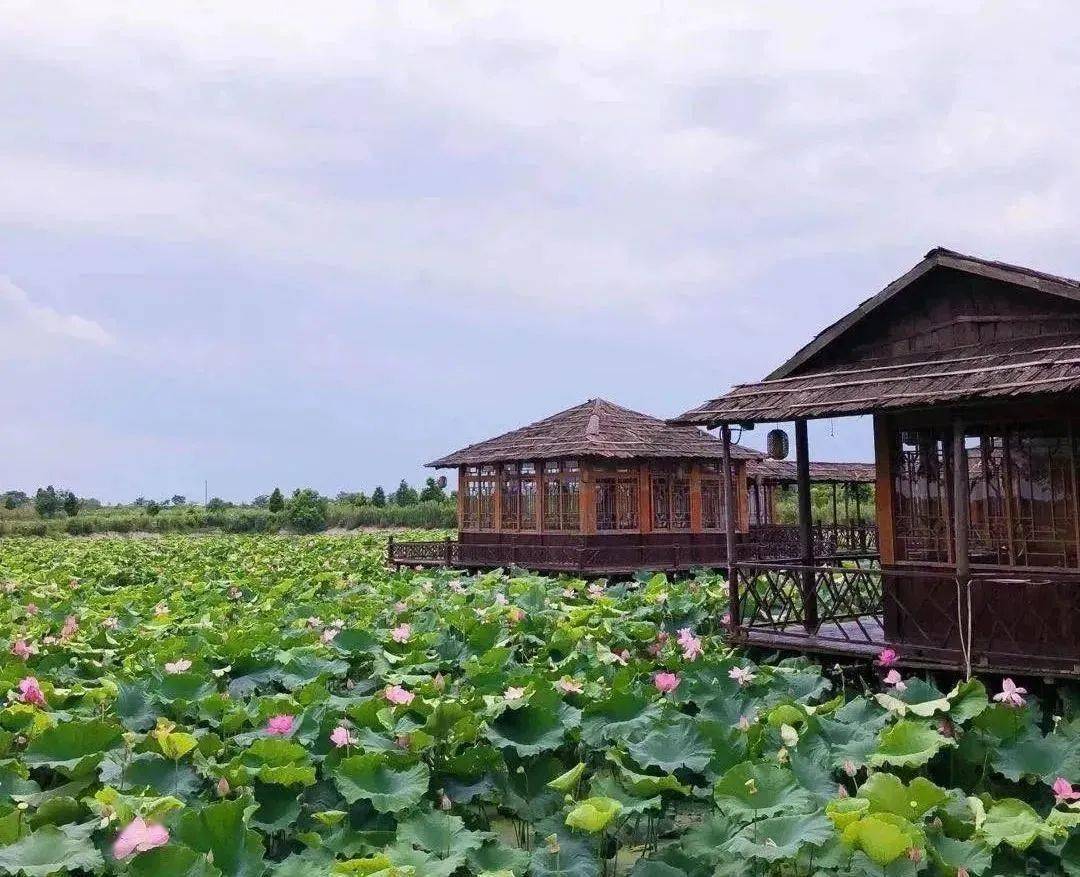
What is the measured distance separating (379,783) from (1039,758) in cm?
321

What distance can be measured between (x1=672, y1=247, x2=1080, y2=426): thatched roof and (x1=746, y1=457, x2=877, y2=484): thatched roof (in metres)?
14.4

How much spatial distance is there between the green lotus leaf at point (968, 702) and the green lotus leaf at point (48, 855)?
4.18 metres

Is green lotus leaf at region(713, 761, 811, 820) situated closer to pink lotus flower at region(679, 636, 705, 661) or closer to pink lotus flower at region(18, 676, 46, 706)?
pink lotus flower at region(679, 636, 705, 661)

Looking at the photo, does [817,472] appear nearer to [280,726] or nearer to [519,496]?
[519,496]

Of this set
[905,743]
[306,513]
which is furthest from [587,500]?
[306,513]

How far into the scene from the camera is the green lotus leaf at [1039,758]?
15.6 ft

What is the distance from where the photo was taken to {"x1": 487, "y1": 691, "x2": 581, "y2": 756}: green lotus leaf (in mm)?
4898

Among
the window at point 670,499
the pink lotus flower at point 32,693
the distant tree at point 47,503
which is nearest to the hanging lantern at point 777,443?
the pink lotus flower at point 32,693

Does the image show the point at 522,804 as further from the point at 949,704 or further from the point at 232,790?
Answer: the point at 949,704

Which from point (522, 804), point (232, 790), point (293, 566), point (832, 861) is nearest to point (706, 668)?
point (522, 804)

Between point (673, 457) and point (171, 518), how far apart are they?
31.8 meters

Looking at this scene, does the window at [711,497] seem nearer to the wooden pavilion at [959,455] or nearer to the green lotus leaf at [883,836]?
the wooden pavilion at [959,455]

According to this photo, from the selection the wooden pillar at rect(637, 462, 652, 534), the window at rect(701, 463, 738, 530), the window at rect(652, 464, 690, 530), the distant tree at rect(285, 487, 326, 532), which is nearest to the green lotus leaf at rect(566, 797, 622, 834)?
the wooden pillar at rect(637, 462, 652, 534)

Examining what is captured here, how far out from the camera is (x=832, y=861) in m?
3.73
